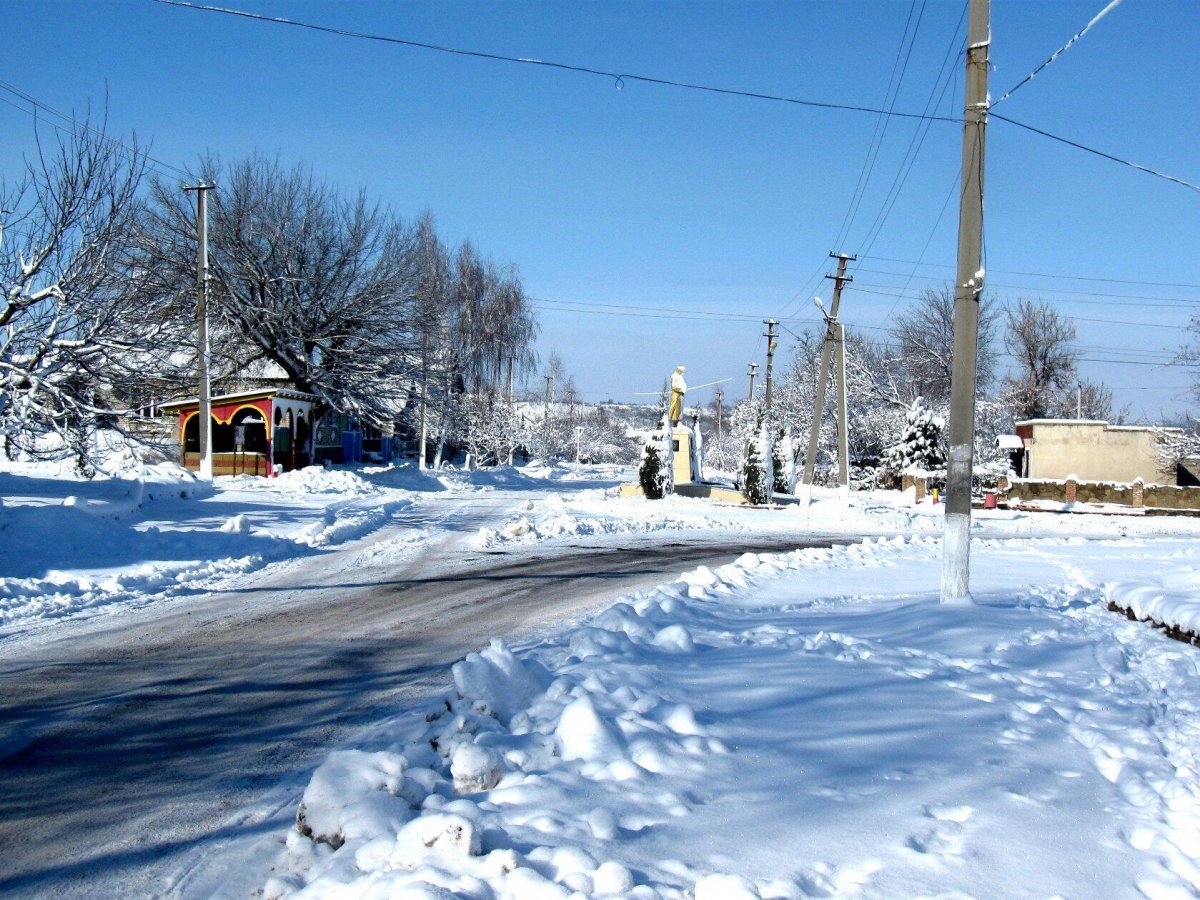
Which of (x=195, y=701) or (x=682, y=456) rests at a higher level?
(x=682, y=456)

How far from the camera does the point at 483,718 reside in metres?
4.77

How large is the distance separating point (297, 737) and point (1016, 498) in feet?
119

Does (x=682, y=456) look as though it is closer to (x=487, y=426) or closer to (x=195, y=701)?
(x=487, y=426)

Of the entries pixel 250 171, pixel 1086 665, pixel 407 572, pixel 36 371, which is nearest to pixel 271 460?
pixel 250 171

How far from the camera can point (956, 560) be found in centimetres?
920

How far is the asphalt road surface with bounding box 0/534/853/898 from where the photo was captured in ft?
13.4

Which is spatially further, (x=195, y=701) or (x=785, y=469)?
(x=785, y=469)

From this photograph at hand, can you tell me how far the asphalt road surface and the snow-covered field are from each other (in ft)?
1.43

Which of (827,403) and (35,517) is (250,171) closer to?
(35,517)

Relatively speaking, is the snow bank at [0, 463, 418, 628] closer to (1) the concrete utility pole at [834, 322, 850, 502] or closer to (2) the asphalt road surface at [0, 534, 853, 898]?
(2) the asphalt road surface at [0, 534, 853, 898]

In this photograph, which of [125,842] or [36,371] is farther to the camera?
[36,371]

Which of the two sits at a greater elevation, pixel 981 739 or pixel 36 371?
pixel 36 371

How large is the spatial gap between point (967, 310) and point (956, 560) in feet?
8.46

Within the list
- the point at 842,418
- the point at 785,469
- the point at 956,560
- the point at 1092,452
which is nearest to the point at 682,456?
the point at 785,469
